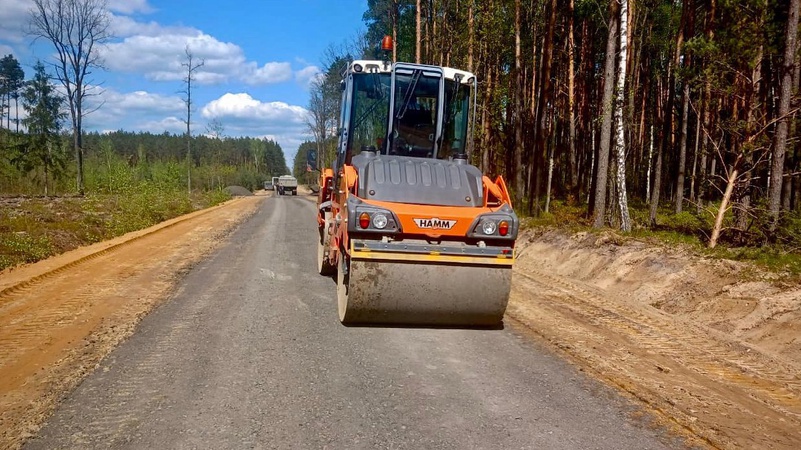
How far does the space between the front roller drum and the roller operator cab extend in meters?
0.01

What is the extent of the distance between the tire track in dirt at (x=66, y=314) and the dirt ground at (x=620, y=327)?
2 centimetres

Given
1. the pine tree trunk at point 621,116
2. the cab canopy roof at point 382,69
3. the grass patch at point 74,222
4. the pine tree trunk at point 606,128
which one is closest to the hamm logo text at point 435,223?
the cab canopy roof at point 382,69

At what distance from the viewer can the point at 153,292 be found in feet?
26.1

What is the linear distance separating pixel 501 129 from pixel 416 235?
23.0 metres

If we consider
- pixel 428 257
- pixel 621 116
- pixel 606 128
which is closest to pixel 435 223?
pixel 428 257

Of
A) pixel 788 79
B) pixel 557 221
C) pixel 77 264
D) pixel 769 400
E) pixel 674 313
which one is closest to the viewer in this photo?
pixel 769 400

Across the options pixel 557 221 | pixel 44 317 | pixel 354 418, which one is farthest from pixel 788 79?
pixel 44 317

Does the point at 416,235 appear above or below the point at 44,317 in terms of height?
above

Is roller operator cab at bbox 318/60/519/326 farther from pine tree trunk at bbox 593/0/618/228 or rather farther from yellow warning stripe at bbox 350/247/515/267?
pine tree trunk at bbox 593/0/618/228

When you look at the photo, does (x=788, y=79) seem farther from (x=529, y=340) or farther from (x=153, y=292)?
(x=153, y=292)

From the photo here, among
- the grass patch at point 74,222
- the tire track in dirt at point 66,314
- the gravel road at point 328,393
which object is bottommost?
the tire track in dirt at point 66,314

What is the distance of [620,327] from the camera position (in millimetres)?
6539

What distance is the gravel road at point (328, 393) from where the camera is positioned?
141 inches

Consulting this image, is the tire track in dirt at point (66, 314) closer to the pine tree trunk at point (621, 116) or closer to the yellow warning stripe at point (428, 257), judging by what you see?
the yellow warning stripe at point (428, 257)
